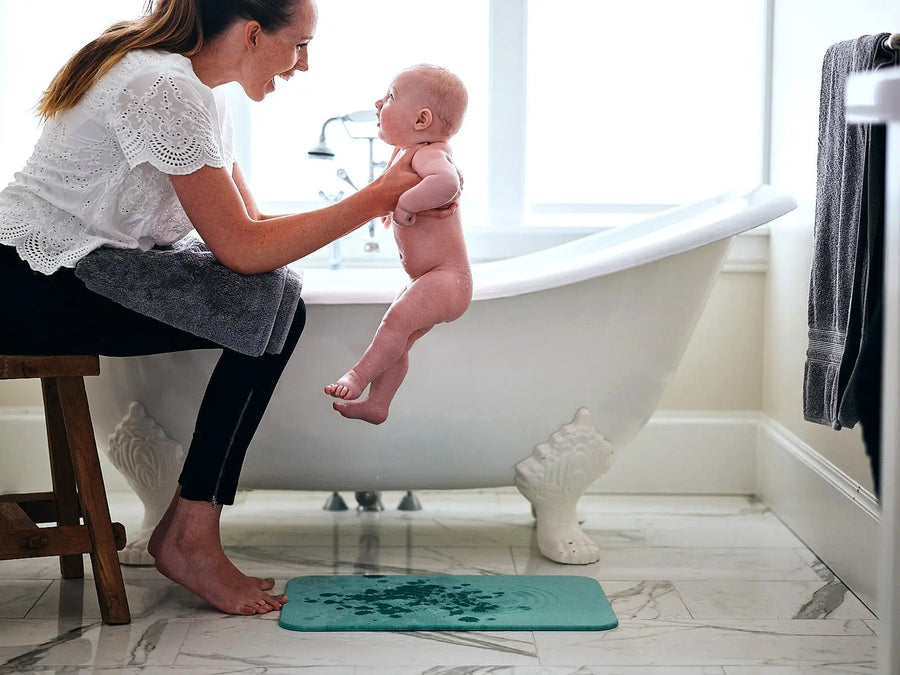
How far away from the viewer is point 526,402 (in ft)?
7.38

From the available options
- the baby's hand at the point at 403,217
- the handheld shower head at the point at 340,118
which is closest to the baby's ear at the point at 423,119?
the baby's hand at the point at 403,217

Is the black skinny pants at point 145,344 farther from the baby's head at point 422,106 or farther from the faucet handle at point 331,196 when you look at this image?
the faucet handle at point 331,196

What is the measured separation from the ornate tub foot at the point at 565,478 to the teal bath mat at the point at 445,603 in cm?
13

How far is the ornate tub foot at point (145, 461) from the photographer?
7.31ft

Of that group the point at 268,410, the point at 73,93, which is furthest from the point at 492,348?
the point at 73,93

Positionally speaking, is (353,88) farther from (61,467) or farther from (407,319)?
(61,467)

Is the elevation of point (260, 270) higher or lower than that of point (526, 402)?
higher

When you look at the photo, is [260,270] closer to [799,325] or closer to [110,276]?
[110,276]

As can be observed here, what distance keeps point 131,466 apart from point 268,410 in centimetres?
32

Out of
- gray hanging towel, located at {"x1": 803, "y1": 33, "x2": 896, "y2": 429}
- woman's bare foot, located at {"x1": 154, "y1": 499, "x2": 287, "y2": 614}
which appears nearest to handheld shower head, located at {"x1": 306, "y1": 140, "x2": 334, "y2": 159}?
woman's bare foot, located at {"x1": 154, "y1": 499, "x2": 287, "y2": 614}

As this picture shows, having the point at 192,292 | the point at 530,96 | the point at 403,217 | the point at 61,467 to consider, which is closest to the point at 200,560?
the point at 61,467

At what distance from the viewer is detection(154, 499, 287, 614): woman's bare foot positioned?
1.92 m

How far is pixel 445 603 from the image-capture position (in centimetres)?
201

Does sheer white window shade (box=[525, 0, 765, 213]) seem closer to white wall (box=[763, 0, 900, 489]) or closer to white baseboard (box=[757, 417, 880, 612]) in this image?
white wall (box=[763, 0, 900, 489])
